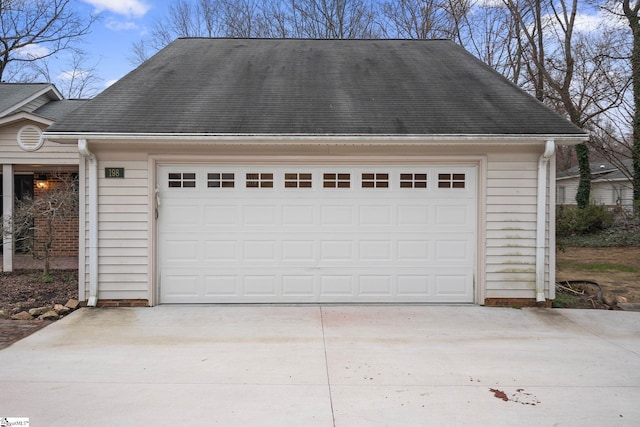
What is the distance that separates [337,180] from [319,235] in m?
0.83

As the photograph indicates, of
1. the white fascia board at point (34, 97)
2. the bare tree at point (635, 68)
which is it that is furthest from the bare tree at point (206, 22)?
the bare tree at point (635, 68)

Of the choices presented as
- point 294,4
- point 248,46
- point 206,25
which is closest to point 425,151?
point 248,46

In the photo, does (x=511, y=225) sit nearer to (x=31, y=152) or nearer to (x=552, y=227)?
(x=552, y=227)

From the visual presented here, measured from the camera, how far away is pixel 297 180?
6371 millimetres

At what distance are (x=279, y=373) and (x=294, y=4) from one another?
1939 cm

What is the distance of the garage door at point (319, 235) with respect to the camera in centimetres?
634

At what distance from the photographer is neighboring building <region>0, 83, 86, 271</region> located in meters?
8.87

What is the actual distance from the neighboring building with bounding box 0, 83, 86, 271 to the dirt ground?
10080 mm

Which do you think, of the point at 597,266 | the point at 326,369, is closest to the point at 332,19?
Answer: the point at 597,266

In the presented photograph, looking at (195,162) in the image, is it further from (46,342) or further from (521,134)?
(521,134)

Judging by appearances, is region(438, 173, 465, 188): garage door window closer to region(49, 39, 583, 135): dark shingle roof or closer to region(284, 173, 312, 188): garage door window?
region(49, 39, 583, 135): dark shingle roof

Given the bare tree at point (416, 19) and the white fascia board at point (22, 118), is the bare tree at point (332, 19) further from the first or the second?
the white fascia board at point (22, 118)

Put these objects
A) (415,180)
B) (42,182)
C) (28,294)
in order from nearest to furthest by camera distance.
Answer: (415,180)
(28,294)
(42,182)

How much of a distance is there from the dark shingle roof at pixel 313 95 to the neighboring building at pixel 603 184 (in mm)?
16941
